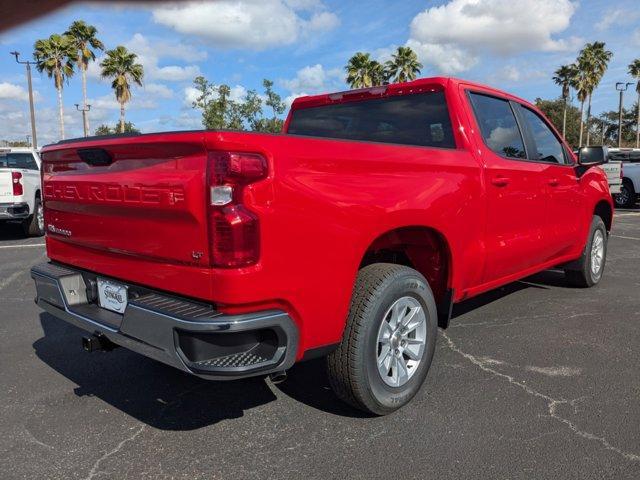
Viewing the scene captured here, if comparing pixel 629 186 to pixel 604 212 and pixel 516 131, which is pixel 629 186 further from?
pixel 516 131

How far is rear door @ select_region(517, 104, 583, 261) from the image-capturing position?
441 cm

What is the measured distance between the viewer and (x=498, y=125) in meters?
4.03

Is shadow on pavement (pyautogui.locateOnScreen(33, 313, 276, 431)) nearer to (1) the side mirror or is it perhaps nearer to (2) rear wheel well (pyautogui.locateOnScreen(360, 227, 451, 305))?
(2) rear wheel well (pyautogui.locateOnScreen(360, 227, 451, 305))

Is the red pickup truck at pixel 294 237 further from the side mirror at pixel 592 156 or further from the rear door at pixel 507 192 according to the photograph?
the side mirror at pixel 592 156

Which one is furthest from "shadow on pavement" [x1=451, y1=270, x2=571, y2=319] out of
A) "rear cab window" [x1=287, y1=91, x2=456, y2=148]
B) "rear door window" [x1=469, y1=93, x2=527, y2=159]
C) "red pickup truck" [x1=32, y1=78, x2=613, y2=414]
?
"rear cab window" [x1=287, y1=91, x2=456, y2=148]

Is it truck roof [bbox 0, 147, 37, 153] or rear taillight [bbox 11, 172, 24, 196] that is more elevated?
truck roof [bbox 0, 147, 37, 153]

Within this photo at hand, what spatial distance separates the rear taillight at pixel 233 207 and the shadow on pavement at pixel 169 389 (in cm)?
120

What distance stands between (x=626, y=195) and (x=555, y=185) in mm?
13487

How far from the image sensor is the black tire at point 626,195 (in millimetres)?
A: 15805

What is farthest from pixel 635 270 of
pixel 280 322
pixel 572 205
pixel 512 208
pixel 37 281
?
pixel 37 281

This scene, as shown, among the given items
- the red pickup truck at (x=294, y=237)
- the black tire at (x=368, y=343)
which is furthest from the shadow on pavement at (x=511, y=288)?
the black tire at (x=368, y=343)

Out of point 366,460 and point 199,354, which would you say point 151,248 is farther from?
point 366,460

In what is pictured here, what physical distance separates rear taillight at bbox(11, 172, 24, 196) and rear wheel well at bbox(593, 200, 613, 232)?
946cm

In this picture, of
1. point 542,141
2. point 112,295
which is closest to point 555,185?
point 542,141
